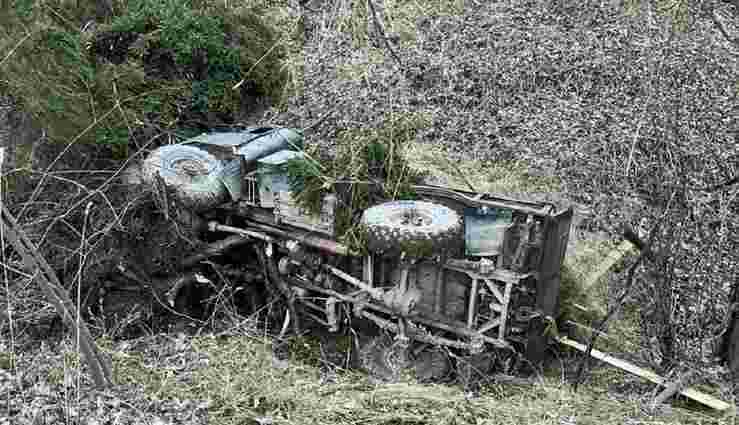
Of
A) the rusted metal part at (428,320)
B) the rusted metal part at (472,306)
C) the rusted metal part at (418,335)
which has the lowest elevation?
the rusted metal part at (418,335)

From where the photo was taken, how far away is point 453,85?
1105 centimetres

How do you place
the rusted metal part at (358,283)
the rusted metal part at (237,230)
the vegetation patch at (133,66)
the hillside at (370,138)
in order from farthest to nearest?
1. the vegetation patch at (133,66)
2. the rusted metal part at (237,230)
3. the rusted metal part at (358,283)
4. the hillside at (370,138)

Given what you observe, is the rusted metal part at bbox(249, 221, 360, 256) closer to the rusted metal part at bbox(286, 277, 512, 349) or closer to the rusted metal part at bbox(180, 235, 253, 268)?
the rusted metal part at bbox(180, 235, 253, 268)

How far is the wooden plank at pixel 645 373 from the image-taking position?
484cm

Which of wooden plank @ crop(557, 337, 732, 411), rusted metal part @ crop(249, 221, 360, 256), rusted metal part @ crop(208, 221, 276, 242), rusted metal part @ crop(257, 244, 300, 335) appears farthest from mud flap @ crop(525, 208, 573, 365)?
rusted metal part @ crop(208, 221, 276, 242)

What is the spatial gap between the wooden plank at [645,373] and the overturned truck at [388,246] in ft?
1.17

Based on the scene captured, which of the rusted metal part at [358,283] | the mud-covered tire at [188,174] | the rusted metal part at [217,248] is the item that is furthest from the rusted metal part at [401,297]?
the mud-covered tire at [188,174]

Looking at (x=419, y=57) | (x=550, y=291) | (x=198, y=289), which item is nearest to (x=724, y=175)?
(x=550, y=291)

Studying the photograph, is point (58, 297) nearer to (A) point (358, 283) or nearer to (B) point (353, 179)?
(A) point (358, 283)

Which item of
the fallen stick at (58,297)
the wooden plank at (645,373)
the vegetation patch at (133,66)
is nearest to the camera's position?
the fallen stick at (58,297)

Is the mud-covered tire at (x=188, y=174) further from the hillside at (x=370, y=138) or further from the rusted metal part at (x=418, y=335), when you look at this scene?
the rusted metal part at (x=418, y=335)

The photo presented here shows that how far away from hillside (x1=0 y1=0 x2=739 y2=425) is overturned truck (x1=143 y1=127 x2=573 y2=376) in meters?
0.46

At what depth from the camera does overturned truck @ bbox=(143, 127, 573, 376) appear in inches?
205

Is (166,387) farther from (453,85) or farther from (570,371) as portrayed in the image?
(453,85)
